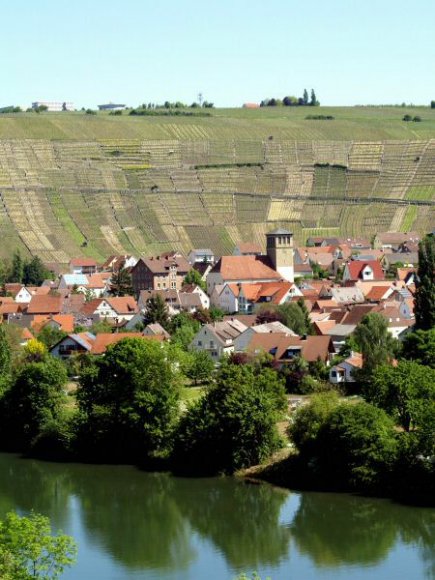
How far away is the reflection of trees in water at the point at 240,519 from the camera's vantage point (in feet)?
101

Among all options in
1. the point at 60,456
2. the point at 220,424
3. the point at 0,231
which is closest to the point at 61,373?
the point at 60,456

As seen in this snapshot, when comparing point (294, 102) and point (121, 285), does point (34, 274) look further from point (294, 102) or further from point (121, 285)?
point (294, 102)

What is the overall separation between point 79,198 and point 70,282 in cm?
3122

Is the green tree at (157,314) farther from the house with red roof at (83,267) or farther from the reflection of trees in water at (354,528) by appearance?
the house with red roof at (83,267)

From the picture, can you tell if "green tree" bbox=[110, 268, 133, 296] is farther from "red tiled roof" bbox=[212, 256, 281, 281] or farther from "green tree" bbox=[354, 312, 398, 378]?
"green tree" bbox=[354, 312, 398, 378]

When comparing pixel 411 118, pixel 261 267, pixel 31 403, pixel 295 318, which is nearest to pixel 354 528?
pixel 31 403

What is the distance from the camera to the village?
55.7 metres

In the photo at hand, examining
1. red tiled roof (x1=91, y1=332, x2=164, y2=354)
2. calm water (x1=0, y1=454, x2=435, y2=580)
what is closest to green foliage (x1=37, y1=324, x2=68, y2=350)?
red tiled roof (x1=91, y1=332, x2=164, y2=354)

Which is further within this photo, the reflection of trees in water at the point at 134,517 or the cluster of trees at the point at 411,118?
the cluster of trees at the point at 411,118

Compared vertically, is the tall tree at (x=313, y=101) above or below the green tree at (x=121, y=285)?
above

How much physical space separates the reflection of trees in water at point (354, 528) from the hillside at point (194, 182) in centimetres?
7244

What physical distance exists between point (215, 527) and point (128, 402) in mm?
7404

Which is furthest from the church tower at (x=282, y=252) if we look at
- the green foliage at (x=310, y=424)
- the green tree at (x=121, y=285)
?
the green foliage at (x=310, y=424)

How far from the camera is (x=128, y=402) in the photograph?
130 ft
